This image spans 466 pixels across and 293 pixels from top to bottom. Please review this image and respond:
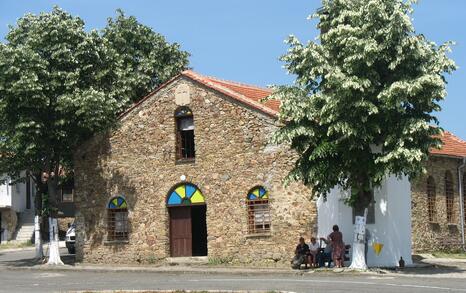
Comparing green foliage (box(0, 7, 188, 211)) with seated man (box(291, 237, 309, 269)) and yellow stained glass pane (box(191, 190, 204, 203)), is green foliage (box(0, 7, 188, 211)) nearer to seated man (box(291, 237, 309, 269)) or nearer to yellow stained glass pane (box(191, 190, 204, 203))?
yellow stained glass pane (box(191, 190, 204, 203))

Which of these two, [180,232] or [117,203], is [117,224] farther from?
[180,232]

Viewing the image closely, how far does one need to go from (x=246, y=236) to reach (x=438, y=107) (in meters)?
8.80

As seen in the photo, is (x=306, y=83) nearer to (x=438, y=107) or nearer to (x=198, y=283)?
(x=438, y=107)

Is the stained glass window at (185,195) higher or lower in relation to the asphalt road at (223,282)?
higher

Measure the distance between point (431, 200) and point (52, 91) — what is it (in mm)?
15723

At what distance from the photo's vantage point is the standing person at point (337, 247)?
25203mm

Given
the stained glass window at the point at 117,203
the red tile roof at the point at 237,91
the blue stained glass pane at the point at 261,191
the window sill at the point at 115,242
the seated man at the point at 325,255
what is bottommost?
the seated man at the point at 325,255

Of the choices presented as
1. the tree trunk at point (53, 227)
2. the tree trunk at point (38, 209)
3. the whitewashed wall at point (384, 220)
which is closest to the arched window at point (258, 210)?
the whitewashed wall at point (384, 220)

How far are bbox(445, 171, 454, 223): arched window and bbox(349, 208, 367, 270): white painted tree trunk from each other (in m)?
8.88

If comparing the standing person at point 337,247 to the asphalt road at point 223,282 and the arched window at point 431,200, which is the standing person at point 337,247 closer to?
the asphalt road at point 223,282

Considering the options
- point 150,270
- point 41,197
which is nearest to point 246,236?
point 150,270

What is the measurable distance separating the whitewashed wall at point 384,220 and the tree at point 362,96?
2.18 meters

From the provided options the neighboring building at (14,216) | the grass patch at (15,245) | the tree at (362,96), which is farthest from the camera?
the neighboring building at (14,216)

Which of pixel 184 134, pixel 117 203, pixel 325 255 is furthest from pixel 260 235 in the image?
pixel 117 203
